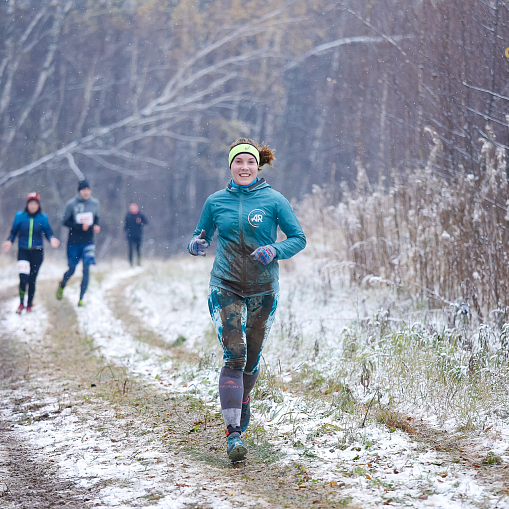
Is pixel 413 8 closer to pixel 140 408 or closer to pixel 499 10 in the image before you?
pixel 499 10

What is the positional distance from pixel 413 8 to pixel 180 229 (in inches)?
894

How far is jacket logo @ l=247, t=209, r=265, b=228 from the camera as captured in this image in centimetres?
382

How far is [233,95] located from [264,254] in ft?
59.8

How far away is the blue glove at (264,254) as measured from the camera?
362 cm

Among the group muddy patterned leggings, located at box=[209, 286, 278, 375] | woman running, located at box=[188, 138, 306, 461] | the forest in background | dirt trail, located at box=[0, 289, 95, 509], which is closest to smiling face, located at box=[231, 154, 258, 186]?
woman running, located at box=[188, 138, 306, 461]

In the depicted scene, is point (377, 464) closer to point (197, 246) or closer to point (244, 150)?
point (197, 246)

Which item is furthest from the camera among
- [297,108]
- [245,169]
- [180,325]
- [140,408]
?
[297,108]

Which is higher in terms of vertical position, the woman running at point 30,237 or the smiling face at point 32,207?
the smiling face at point 32,207

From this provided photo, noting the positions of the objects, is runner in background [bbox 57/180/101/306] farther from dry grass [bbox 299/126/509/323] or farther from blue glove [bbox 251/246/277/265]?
blue glove [bbox 251/246/277/265]

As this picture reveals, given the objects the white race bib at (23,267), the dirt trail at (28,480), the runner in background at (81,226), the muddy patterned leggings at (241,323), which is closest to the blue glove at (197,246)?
the muddy patterned leggings at (241,323)

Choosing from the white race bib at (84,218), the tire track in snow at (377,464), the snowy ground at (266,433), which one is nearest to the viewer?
the tire track in snow at (377,464)

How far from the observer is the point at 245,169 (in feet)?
12.7

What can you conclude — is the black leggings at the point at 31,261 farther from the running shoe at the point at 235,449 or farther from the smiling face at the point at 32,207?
the running shoe at the point at 235,449

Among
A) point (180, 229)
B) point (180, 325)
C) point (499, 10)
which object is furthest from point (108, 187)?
point (499, 10)
